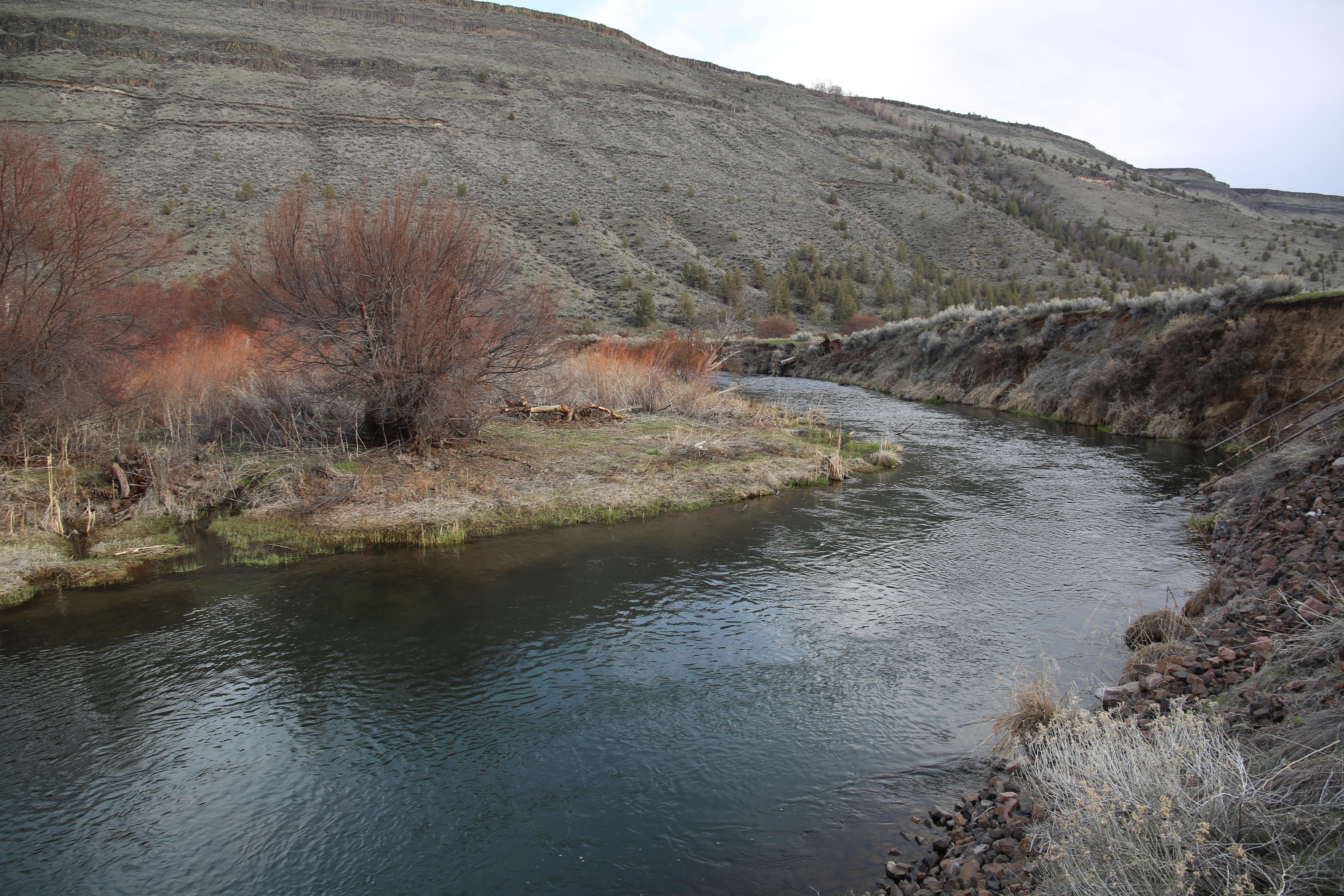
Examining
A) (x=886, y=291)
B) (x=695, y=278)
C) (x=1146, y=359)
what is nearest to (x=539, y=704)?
(x=1146, y=359)

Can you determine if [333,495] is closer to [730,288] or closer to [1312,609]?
[1312,609]

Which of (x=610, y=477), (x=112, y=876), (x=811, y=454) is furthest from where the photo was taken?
(x=811, y=454)

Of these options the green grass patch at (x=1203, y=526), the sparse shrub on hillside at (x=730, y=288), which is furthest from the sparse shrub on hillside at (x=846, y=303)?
the green grass patch at (x=1203, y=526)

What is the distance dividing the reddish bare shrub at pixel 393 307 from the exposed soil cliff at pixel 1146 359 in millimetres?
18212

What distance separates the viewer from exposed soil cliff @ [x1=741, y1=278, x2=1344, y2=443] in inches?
700

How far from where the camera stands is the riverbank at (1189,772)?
326 cm

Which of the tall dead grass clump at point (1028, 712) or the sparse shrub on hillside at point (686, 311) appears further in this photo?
the sparse shrub on hillside at point (686, 311)

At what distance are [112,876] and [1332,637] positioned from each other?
855 cm

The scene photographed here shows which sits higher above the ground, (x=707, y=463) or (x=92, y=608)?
(x=707, y=463)

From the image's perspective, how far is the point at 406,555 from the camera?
11359 mm

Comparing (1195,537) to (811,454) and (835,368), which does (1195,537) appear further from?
(835,368)

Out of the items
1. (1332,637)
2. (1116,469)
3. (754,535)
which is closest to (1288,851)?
(1332,637)

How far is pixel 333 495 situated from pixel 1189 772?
41.8 ft

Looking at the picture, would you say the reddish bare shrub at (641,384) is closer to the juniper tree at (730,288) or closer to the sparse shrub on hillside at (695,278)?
the juniper tree at (730,288)
